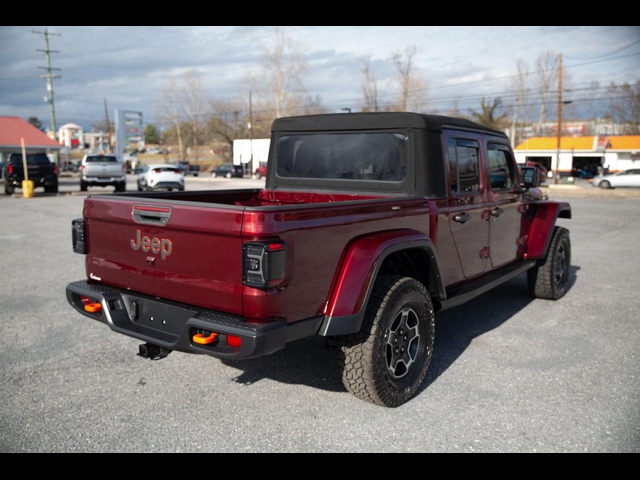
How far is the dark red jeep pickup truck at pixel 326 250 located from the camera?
288 cm

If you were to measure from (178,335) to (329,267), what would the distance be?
3.25 feet

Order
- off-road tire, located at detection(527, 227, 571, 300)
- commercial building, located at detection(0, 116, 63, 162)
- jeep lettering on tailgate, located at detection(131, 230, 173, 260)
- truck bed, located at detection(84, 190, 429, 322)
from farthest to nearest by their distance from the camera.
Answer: commercial building, located at detection(0, 116, 63, 162) < off-road tire, located at detection(527, 227, 571, 300) < jeep lettering on tailgate, located at detection(131, 230, 173, 260) < truck bed, located at detection(84, 190, 429, 322)

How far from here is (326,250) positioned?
3.06 metres

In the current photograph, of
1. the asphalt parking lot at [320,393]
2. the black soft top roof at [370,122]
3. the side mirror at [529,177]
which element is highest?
the black soft top roof at [370,122]

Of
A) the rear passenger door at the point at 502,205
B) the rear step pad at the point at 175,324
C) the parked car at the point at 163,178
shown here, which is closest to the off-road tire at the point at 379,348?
the rear step pad at the point at 175,324

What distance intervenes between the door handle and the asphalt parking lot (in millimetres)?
1146

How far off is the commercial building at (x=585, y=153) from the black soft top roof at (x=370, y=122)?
55.5 m

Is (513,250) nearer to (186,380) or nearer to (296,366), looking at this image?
(296,366)

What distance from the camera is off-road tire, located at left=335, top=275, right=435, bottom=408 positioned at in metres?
3.32

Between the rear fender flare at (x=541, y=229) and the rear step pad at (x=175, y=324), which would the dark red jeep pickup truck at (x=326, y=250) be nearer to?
the rear step pad at (x=175, y=324)

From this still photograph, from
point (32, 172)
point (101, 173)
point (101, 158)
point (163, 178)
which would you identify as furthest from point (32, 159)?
point (163, 178)

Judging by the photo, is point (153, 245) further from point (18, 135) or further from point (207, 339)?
point (18, 135)

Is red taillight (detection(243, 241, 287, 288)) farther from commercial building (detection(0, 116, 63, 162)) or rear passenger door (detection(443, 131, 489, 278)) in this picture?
commercial building (detection(0, 116, 63, 162))

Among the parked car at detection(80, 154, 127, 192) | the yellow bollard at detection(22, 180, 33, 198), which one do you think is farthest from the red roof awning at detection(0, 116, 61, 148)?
the yellow bollard at detection(22, 180, 33, 198)
